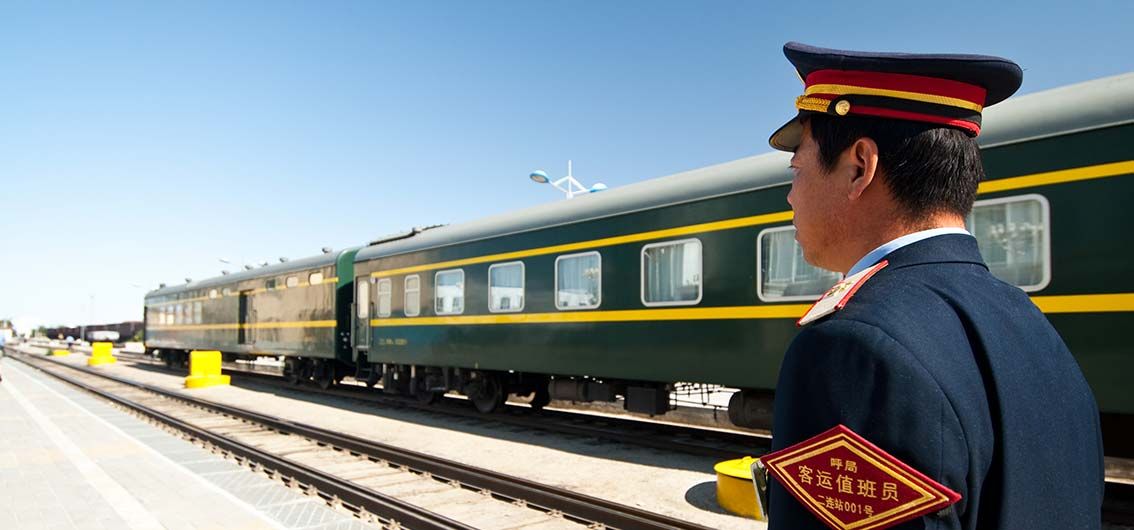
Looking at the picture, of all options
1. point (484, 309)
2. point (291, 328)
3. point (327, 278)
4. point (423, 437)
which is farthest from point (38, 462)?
point (291, 328)

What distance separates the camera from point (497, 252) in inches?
470

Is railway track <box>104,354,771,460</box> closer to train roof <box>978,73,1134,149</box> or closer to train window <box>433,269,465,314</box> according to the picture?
train window <box>433,269,465,314</box>

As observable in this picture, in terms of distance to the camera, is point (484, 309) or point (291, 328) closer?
point (484, 309)

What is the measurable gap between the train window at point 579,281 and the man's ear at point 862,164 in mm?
8505

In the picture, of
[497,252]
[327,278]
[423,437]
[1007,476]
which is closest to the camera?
[1007,476]

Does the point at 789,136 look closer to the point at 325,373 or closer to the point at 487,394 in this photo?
the point at 487,394

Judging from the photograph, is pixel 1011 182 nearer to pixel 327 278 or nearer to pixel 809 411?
pixel 809 411

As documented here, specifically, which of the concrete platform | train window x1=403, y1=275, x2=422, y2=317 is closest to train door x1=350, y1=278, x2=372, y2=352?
train window x1=403, y1=275, x2=422, y2=317

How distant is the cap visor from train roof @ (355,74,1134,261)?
17.7ft

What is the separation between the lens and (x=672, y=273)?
890 cm

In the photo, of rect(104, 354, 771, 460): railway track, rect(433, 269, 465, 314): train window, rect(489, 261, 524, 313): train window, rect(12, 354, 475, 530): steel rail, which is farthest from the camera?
rect(433, 269, 465, 314): train window

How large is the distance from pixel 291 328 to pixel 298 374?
158 cm

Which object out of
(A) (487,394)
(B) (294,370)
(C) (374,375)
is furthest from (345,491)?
(B) (294,370)

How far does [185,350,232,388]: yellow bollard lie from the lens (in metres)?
20.5
